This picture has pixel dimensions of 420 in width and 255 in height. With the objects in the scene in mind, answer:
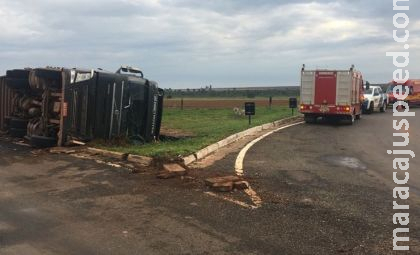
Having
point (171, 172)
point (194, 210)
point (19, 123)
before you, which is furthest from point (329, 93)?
point (194, 210)

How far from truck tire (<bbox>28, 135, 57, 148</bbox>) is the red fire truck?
1377 centimetres

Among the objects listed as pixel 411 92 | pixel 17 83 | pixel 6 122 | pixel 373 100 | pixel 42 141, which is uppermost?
pixel 411 92

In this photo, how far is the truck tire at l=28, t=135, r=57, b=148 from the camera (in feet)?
45.1

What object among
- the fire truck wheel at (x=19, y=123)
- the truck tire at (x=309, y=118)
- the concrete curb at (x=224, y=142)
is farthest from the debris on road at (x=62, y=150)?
the truck tire at (x=309, y=118)

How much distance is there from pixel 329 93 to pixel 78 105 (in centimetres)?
1376

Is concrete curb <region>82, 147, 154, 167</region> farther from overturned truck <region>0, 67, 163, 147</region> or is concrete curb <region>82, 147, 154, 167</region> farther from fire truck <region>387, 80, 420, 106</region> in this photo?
fire truck <region>387, 80, 420, 106</region>

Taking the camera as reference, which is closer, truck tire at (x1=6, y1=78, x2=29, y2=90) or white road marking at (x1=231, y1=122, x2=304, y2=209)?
white road marking at (x1=231, y1=122, x2=304, y2=209)

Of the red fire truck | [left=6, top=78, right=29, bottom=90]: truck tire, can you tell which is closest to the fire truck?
the red fire truck

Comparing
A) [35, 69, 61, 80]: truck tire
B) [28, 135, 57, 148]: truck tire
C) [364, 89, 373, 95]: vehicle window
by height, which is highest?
[364, 89, 373, 95]: vehicle window

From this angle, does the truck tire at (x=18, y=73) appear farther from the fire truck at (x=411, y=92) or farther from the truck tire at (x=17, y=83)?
the fire truck at (x=411, y=92)

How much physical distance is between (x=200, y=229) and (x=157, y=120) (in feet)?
35.5

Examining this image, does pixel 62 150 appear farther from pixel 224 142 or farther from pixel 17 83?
pixel 224 142

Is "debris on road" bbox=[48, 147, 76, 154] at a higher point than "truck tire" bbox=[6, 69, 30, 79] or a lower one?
lower

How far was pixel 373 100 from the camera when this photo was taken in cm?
3394
